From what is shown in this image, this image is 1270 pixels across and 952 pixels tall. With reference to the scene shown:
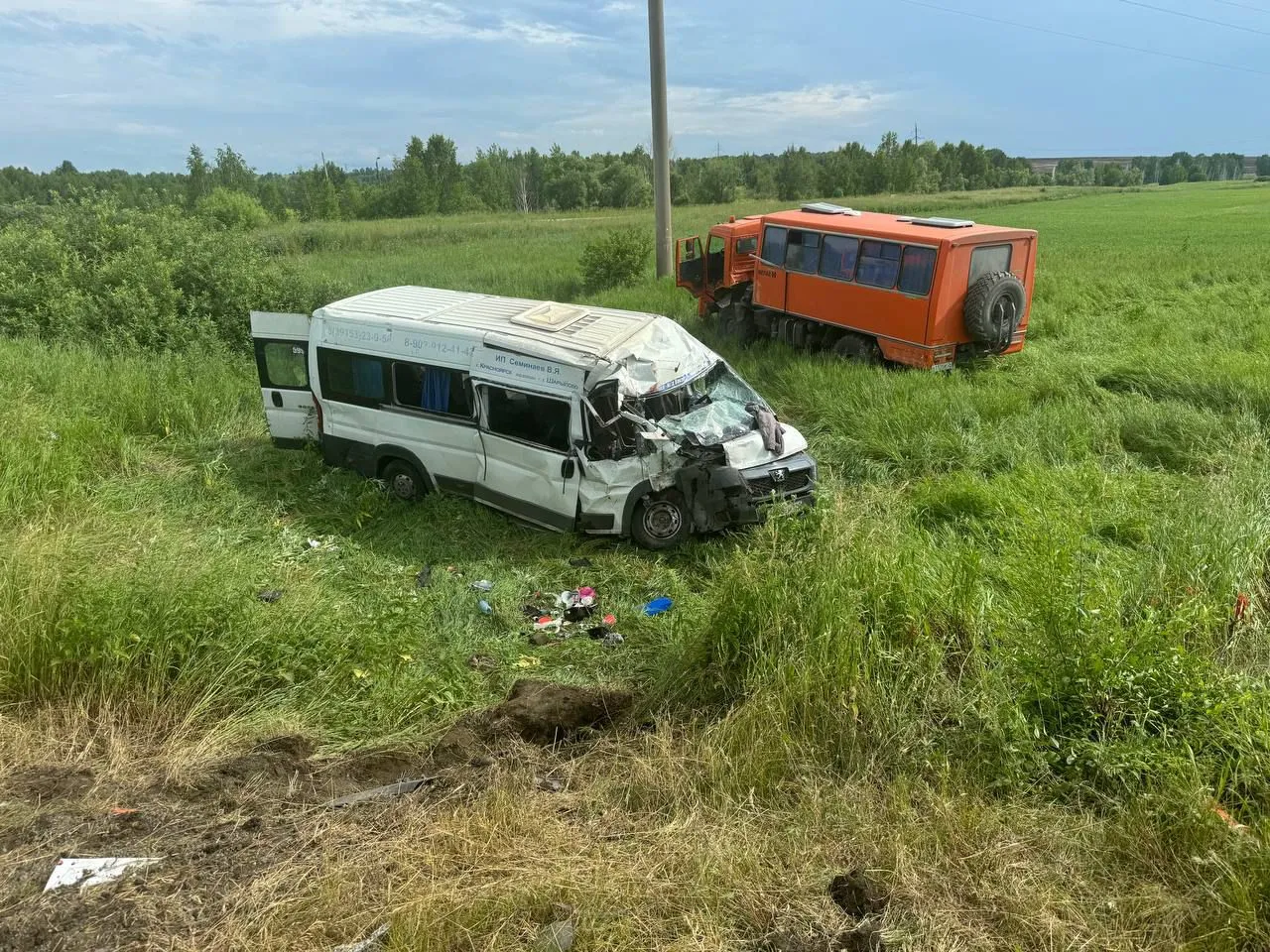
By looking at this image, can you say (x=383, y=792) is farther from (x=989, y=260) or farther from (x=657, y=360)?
(x=989, y=260)

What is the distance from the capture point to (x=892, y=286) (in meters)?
12.9

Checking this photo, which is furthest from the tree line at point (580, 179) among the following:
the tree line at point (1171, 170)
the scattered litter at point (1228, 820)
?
the scattered litter at point (1228, 820)

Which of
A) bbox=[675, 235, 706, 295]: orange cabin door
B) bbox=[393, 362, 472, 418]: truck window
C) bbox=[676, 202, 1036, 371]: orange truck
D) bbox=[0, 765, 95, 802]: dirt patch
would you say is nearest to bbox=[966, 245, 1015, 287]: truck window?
bbox=[676, 202, 1036, 371]: orange truck

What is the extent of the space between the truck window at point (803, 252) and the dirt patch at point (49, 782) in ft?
41.1

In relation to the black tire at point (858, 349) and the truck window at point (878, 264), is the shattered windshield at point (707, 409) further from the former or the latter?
the truck window at point (878, 264)

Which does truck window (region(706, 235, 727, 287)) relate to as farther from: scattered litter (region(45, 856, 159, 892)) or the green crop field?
scattered litter (region(45, 856, 159, 892))

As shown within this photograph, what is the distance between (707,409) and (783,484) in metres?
1.13

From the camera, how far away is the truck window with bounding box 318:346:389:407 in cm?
903

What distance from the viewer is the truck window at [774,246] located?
48.5 feet

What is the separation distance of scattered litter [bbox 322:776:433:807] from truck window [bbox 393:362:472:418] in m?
4.65

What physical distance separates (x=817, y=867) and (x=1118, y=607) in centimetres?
255

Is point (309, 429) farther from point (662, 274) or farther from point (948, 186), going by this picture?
point (948, 186)

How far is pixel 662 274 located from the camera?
21.0 meters

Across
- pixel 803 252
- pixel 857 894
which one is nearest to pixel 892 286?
pixel 803 252
